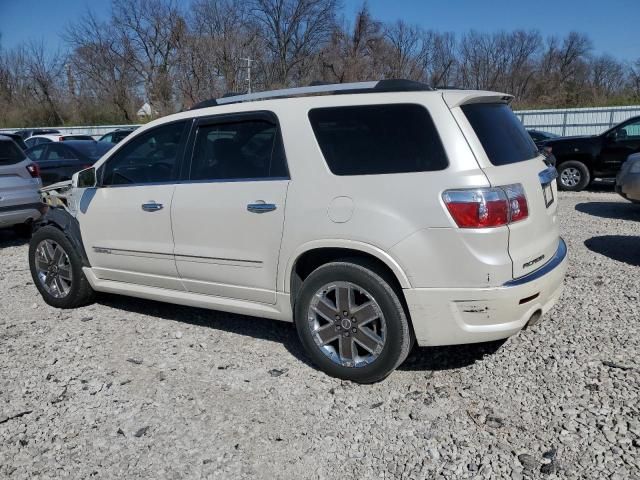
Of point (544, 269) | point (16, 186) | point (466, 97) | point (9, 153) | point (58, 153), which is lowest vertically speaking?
point (544, 269)

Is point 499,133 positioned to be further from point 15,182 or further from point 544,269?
point 15,182

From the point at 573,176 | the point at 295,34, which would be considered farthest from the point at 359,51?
the point at 573,176

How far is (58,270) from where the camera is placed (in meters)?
5.14

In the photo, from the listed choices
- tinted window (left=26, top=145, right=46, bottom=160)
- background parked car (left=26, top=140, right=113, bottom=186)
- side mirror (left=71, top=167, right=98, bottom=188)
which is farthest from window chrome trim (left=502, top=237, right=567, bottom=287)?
tinted window (left=26, top=145, right=46, bottom=160)

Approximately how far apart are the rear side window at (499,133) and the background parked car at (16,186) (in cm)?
680

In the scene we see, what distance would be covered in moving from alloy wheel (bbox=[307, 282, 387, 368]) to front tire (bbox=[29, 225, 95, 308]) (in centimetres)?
261

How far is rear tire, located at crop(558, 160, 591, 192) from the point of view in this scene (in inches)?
475

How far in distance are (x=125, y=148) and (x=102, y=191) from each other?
0.43 m

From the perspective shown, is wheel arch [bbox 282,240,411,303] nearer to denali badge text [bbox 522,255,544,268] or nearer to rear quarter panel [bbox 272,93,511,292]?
rear quarter panel [bbox 272,93,511,292]

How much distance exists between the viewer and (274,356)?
4.01 metres

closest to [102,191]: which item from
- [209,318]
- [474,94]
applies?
[209,318]

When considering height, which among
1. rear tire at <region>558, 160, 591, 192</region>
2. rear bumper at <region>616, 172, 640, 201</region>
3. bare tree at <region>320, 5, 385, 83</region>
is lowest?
rear tire at <region>558, 160, 591, 192</region>

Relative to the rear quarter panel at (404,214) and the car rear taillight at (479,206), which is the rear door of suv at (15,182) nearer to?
the rear quarter panel at (404,214)

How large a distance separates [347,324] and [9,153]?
6.97 metres
